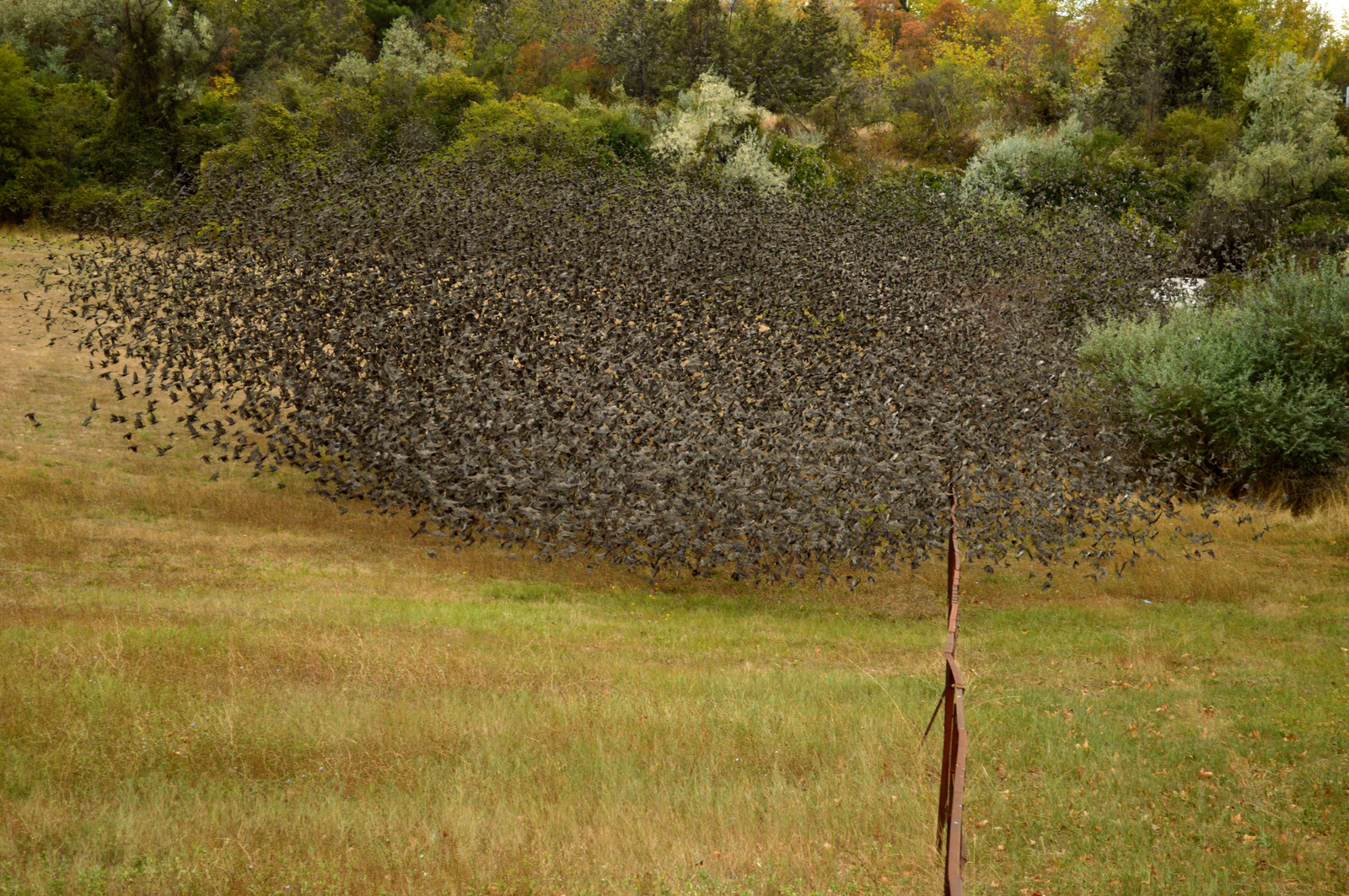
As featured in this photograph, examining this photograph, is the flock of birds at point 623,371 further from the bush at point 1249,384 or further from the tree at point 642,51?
the tree at point 642,51

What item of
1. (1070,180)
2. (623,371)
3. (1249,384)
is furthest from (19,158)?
(1249,384)

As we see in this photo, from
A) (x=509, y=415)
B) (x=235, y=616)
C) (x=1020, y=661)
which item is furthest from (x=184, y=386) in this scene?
(x=1020, y=661)

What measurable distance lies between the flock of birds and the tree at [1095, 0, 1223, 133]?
17117mm

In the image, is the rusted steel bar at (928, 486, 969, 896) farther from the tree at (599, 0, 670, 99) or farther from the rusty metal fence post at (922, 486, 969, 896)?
the tree at (599, 0, 670, 99)

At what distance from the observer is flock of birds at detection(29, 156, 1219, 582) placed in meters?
15.8

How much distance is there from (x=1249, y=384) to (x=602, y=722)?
16142 mm

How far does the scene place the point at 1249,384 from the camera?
2109 cm

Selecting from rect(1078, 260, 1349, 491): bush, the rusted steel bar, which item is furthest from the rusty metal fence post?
rect(1078, 260, 1349, 491): bush

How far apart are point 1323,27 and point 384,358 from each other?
2557 inches

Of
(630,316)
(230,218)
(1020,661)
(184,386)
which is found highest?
(230,218)

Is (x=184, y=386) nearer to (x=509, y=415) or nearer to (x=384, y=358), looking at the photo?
(x=384, y=358)

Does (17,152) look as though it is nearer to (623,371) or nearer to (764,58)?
(764,58)

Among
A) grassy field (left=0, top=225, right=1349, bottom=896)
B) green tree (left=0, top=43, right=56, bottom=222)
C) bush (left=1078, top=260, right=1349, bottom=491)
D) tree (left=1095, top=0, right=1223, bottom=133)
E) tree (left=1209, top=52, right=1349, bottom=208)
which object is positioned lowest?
grassy field (left=0, top=225, right=1349, bottom=896)

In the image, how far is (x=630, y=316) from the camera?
20.8 meters
